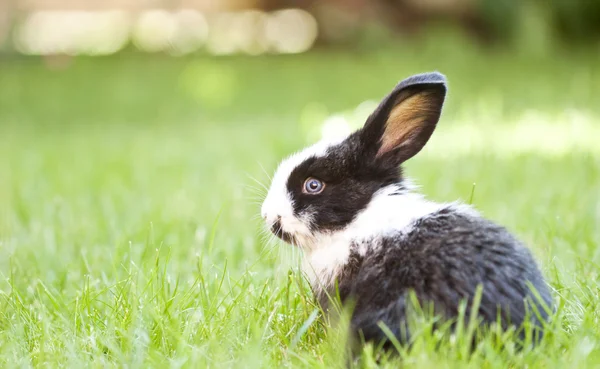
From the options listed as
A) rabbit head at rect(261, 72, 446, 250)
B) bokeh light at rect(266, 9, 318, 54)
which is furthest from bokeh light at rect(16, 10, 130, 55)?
rabbit head at rect(261, 72, 446, 250)

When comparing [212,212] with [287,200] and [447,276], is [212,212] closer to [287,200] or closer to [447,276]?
[287,200]

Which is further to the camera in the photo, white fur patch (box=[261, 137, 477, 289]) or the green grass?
white fur patch (box=[261, 137, 477, 289])

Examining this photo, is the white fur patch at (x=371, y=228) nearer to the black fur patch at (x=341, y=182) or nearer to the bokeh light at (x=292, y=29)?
the black fur patch at (x=341, y=182)

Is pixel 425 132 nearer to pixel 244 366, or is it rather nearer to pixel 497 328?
pixel 497 328

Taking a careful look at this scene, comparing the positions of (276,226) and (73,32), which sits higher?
(73,32)

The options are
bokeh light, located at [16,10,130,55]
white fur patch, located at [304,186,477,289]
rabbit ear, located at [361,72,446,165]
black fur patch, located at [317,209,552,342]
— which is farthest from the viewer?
bokeh light, located at [16,10,130,55]

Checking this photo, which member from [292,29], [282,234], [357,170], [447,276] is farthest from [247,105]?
[447,276]

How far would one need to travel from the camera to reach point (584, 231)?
3.96m

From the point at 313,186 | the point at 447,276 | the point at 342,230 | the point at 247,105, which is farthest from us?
the point at 247,105

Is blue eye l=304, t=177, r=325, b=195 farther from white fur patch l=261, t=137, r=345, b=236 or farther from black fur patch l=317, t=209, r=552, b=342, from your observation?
black fur patch l=317, t=209, r=552, b=342

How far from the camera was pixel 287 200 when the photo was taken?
9.84ft

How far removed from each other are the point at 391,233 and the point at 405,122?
52 cm

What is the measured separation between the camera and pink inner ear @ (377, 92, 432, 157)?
9.53 feet

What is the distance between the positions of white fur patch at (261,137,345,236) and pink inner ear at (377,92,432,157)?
0.67 ft
